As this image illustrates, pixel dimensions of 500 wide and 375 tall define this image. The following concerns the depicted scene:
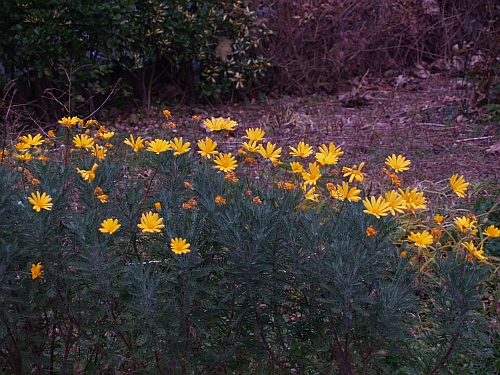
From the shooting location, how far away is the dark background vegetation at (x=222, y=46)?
20.2 feet

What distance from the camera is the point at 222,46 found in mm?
7125

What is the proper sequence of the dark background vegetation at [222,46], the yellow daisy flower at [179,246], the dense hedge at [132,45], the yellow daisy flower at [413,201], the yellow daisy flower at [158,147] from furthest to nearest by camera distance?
the dark background vegetation at [222,46], the dense hedge at [132,45], the yellow daisy flower at [158,147], the yellow daisy flower at [413,201], the yellow daisy flower at [179,246]

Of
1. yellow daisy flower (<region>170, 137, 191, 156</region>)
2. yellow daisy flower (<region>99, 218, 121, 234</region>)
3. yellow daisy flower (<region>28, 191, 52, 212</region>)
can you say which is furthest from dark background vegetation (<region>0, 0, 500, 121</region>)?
yellow daisy flower (<region>99, 218, 121, 234</region>)

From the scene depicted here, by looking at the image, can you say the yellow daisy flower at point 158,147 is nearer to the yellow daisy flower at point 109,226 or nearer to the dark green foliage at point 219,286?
the dark green foliage at point 219,286

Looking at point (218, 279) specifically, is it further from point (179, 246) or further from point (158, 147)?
point (158, 147)

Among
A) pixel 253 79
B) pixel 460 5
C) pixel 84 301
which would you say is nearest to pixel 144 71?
pixel 253 79

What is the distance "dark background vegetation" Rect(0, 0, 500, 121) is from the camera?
6.17m

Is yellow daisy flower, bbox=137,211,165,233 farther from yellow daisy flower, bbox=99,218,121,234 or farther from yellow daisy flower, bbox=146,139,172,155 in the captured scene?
yellow daisy flower, bbox=146,139,172,155

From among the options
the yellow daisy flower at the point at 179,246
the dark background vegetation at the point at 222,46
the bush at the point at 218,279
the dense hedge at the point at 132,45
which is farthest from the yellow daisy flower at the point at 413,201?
the dense hedge at the point at 132,45

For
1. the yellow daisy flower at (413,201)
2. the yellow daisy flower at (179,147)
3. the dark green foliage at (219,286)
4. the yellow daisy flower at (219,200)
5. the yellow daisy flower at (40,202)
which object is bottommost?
the dark green foliage at (219,286)

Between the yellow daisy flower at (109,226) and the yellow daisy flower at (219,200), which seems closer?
the yellow daisy flower at (109,226)

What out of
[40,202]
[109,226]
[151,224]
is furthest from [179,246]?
[40,202]

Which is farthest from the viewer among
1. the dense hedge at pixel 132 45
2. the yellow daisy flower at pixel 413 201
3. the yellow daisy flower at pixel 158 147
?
the dense hedge at pixel 132 45

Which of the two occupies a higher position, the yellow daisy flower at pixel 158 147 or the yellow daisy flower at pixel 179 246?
the yellow daisy flower at pixel 158 147
